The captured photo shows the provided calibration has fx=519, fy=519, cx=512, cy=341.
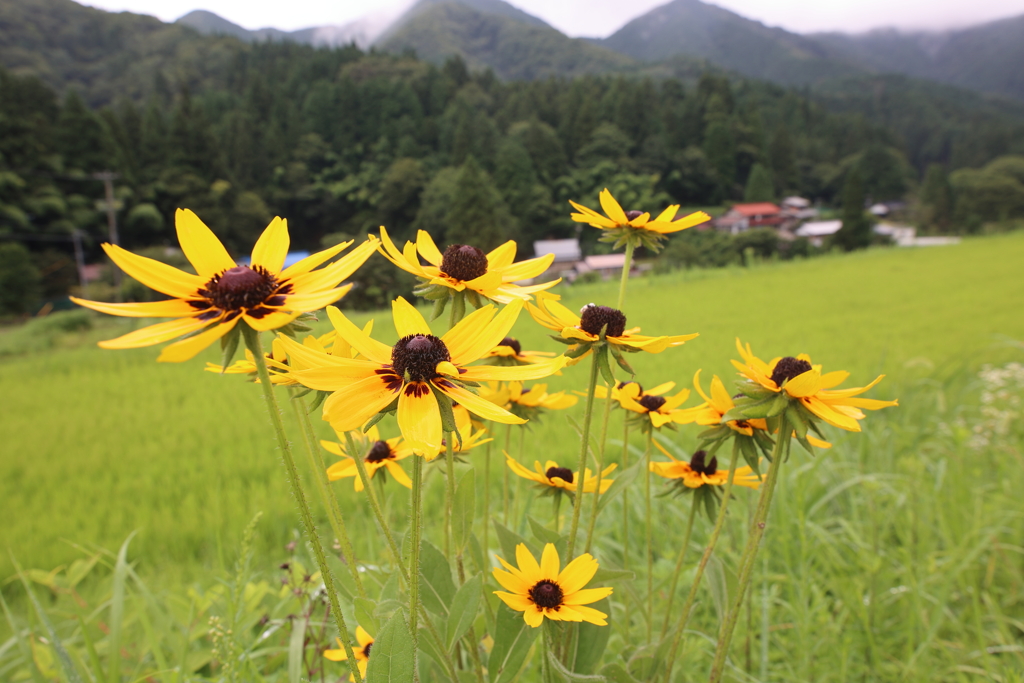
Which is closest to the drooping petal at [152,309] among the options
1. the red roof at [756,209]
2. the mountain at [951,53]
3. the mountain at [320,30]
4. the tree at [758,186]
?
the red roof at [756,209]

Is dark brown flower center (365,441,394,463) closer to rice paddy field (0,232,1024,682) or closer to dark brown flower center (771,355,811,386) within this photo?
rice paddy field (0,232,1024,682)

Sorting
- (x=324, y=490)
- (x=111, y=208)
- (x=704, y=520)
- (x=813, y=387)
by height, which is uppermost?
(x=813, y=387)

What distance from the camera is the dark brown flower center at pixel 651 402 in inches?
38.4

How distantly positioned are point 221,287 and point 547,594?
0.53 m

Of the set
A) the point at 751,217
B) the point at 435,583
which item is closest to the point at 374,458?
the point at 435,583

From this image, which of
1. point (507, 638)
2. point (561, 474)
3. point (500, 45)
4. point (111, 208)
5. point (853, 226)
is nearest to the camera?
point (507, 638)

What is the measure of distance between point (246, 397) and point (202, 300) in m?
5.42

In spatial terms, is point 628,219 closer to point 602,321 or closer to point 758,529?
point 602,321

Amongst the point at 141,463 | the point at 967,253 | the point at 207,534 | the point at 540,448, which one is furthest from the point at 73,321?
the point at 967,253

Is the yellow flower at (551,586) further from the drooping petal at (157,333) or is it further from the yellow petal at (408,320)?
the drooping petal at (157,333)

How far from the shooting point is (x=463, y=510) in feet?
2.28

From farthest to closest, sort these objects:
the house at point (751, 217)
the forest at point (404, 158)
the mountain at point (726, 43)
Answer: 1. the mountain at point (726, 43)
2. the house at point (751, 217)
3. the forest at point (404, 158)

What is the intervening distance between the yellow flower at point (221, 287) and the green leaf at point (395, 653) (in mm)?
289

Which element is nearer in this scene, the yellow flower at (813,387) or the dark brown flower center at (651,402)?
the yellow flower at (813,387)
